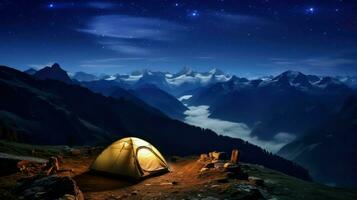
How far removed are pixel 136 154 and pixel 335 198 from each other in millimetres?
19934

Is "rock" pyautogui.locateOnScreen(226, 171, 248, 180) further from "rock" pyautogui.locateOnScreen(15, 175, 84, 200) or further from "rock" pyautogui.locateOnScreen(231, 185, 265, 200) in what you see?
"rock" pyautogui.locateOnScreen(15, 175, 84, 200)

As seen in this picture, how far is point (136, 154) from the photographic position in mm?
29406

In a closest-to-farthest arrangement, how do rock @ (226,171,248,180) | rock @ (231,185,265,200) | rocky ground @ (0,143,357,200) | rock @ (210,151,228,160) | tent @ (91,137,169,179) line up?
1. rocky ground @ (0,143,357,200)
2. rock @ (231,185,265,200)
3. rock @ (226,171,248,180)
4. tent @ (91,137,169,179)
5. rock @ (210,151,228,160)

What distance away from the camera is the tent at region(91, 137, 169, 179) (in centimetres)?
2825

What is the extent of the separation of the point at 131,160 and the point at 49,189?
11.9 metres

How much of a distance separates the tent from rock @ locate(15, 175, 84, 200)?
30.8ft

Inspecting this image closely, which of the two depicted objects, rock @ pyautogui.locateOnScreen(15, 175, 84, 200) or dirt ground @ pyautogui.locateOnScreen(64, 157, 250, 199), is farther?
dirt ground @ pyautogui.locateOnScreen(64, 157, 250, 199)

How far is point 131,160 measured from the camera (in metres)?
28.9

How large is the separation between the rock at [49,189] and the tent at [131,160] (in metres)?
9.39

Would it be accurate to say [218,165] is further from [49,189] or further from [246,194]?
[49,189]

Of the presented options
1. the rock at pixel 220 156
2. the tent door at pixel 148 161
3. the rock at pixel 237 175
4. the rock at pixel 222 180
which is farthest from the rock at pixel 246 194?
the rock at pixel 220 156

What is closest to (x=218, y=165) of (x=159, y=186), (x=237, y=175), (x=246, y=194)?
(x=237, y=175)

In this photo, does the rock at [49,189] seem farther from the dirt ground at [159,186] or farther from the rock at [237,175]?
the rock at [237,175]

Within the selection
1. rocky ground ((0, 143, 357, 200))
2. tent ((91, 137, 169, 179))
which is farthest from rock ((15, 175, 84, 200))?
Answer: tent ((91, 137, 169, 179))
